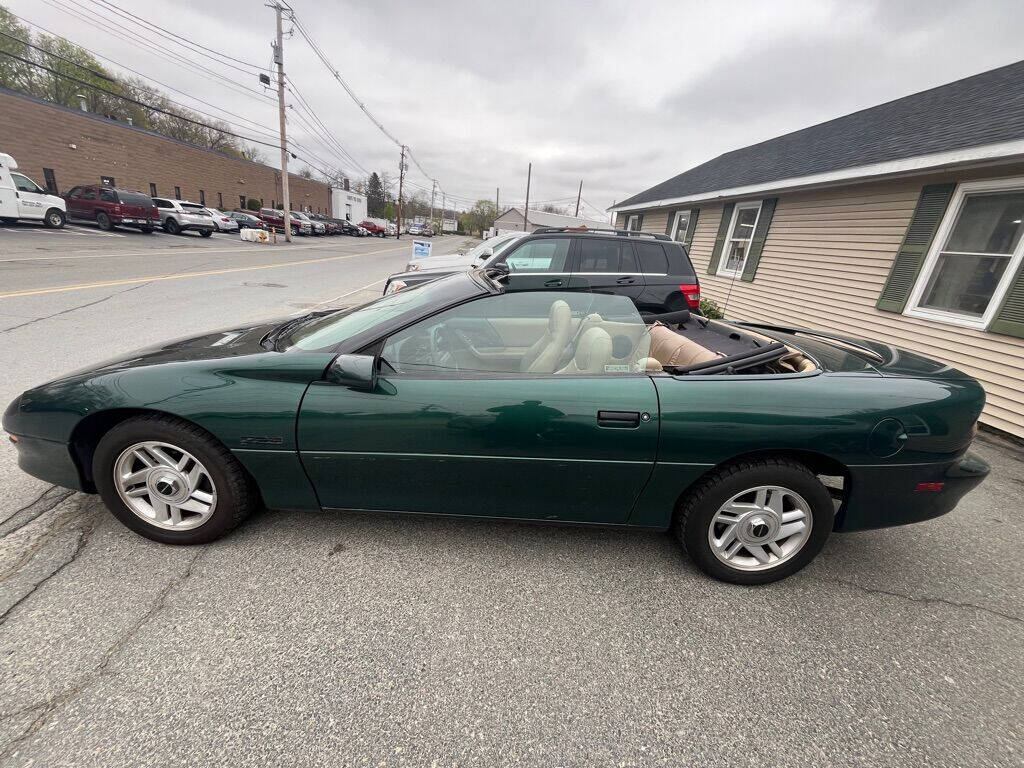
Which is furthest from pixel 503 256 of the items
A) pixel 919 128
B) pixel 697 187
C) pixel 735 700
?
pixel 697 187

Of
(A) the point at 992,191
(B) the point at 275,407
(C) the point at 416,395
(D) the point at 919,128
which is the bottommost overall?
(B) the point at 275,407

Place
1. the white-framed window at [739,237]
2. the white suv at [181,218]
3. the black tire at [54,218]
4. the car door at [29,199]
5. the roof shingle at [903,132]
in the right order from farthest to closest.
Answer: the white suv at [181,218] → the black tire at [54,218] → the car door at [29,199] → the white-framed window at [739,237] → the roof shingle at [903,132]

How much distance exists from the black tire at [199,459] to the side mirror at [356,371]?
0.70 metres

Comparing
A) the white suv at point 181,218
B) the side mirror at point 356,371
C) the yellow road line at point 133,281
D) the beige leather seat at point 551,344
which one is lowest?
the yellow road line at point 133,281

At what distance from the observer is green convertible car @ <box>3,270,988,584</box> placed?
2.00 metres

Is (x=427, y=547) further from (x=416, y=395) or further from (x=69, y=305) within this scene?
(x=69, y=305)

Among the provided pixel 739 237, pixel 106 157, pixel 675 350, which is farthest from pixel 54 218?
pixel 675 350

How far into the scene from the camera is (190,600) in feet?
6.36

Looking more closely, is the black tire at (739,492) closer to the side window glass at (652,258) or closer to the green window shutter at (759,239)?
the side window glass at (652,258)

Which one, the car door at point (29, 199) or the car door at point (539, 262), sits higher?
the car door at point (539, 262)

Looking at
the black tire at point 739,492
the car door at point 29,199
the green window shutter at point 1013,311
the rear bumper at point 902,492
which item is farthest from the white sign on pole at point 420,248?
the car door at point 29,199

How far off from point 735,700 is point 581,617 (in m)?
0.63

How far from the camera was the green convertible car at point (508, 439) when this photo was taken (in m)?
2.00

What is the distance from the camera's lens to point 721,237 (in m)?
10.5
